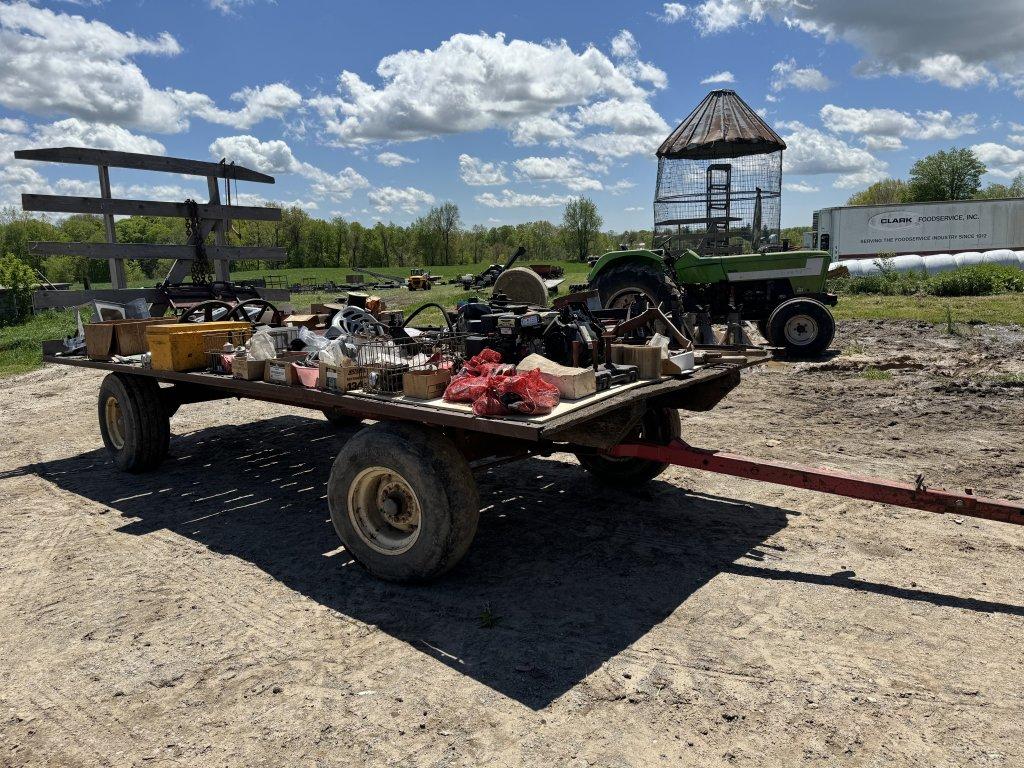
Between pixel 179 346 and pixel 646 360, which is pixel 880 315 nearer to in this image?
pixel 646 360

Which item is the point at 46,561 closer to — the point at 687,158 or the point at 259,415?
the point at 259,415

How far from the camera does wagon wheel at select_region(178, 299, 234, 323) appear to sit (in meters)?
6.65

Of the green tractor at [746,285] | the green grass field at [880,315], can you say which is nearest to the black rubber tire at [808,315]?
the green tractor at [746,285]

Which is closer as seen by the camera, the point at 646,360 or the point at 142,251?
the point at 646,360

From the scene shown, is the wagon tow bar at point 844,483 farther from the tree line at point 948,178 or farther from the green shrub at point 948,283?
the tree line at point 948,178

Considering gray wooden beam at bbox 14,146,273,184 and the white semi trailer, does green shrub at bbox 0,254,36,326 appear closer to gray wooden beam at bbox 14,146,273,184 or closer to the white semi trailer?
gray wooden beam at bbox 14,146,273,184

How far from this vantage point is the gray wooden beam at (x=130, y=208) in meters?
7.74

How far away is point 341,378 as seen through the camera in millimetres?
4352

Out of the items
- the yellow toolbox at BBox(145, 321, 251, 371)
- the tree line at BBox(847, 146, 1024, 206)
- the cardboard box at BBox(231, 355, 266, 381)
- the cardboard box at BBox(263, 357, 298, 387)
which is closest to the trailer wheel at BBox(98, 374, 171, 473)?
the yellow toolbox at BBox(145, 321, 251, 371)

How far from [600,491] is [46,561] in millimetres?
3834

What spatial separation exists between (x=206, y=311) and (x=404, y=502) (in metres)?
3.74

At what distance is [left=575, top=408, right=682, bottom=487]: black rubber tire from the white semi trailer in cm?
2722

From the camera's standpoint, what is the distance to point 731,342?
18.3 feet

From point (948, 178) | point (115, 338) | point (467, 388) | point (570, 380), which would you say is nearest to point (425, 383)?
point (467, 388)
